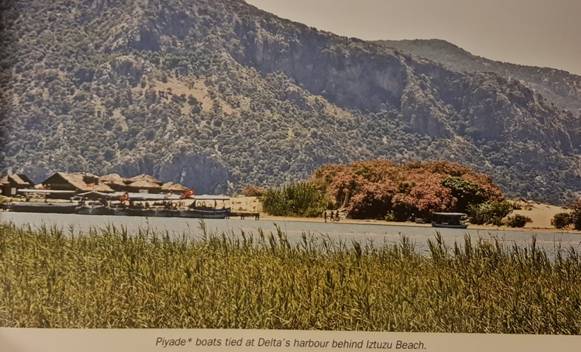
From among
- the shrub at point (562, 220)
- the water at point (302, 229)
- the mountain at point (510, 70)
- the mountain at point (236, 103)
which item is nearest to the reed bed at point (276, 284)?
the water at point (302, 229)

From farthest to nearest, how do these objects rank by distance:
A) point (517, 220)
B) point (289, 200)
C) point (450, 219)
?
1. point (517, 220)
2. point (450, 219)
3. point (289, 200)

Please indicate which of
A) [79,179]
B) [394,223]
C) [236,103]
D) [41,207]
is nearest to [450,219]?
[394,223]

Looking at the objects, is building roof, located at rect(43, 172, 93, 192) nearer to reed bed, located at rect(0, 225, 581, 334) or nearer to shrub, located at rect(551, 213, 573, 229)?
reed bed, located at rect(0, 225, 581, 334)

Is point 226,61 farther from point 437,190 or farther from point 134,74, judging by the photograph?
point 437,190

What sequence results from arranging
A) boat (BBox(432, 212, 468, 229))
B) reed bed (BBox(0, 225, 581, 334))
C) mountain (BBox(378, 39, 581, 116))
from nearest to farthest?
reed bed (BBox(0, 225, 581, 334)) < boat (BBox(432, 212, 468, 229)) < mountain (BBox(378, 39, 581, 116))

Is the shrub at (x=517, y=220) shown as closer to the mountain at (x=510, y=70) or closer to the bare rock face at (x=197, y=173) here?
the mountain at (x=510, y=70)

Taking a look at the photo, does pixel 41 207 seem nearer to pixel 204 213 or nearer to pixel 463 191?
pixel 204 213

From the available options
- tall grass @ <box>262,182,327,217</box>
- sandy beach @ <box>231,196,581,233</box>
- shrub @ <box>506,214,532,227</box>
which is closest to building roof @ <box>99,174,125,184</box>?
sandy beach @ <box>231,196,581,233</box>
